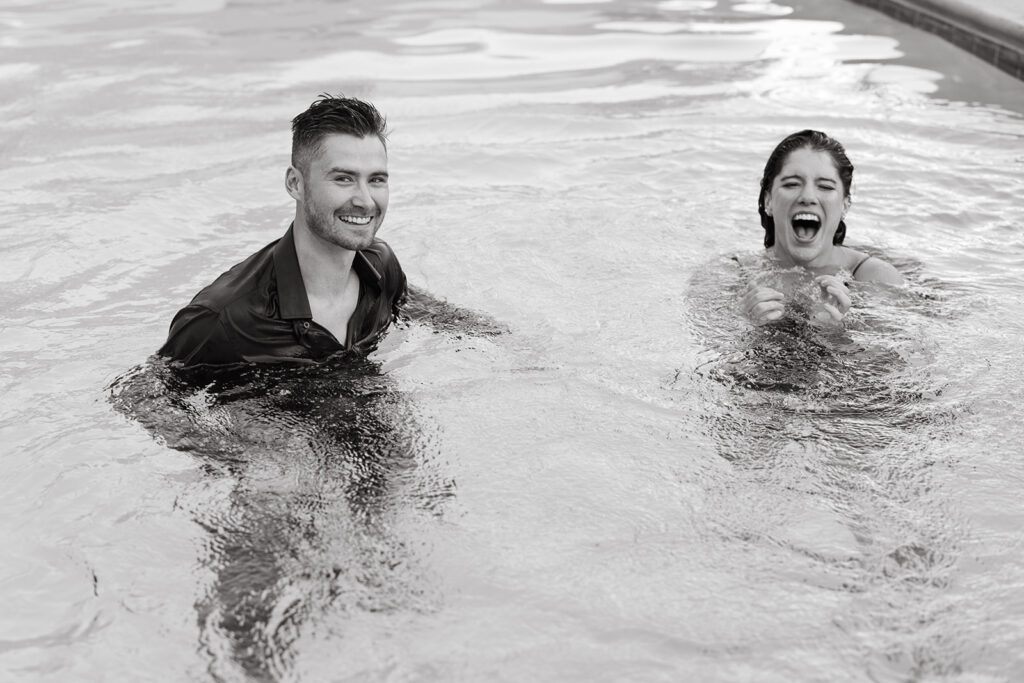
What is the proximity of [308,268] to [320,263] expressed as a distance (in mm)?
52

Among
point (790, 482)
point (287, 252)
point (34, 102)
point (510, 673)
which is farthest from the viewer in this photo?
point (34, 102)

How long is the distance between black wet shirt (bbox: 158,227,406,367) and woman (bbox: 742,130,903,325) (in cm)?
198

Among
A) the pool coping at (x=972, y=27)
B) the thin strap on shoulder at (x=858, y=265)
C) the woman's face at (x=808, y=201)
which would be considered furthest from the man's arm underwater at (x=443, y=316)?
the pool coping at (x=972, y=27)

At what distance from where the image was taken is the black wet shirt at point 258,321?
441cm

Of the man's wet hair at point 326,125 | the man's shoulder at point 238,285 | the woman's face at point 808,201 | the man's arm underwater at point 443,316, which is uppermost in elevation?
the man's wet hair at point 326,125

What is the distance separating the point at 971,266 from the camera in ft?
22.3

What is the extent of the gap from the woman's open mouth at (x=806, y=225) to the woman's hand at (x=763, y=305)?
0.40 metres

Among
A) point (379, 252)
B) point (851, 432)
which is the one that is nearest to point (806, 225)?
point (851, 432)

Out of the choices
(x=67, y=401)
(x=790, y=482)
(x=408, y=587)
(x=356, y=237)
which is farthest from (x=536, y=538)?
(x=67, y=401)

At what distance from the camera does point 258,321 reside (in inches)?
177

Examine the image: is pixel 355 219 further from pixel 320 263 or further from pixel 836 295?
pixel 836 295

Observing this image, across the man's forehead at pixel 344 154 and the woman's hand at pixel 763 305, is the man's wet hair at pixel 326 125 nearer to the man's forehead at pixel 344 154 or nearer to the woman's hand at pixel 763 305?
the man's forehead at pixel 344 154

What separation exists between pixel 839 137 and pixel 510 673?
6916 millimetres

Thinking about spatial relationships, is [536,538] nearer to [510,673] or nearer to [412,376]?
[510,673]
